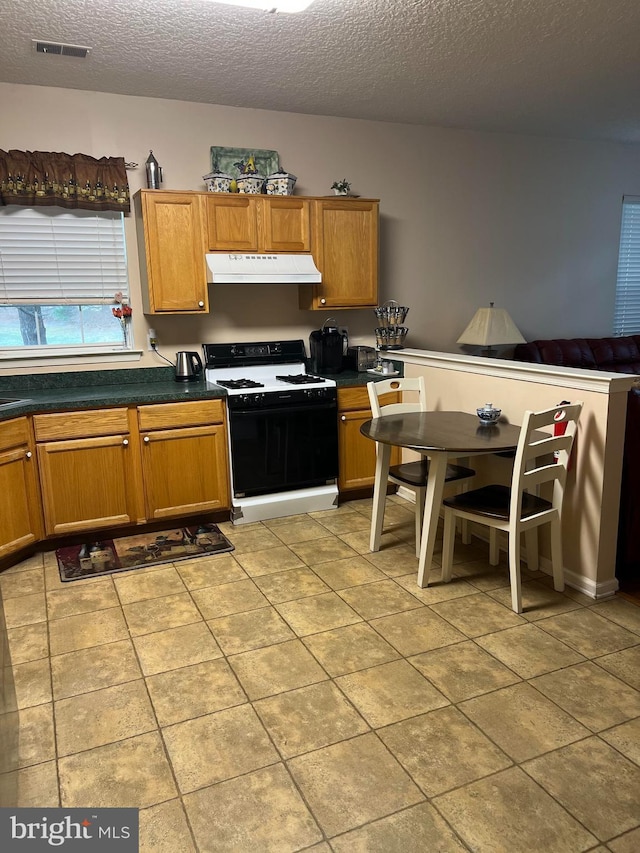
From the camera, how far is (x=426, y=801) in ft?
5.86

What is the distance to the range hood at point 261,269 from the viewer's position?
12.9 ft

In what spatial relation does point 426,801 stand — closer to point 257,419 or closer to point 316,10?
point 257,419

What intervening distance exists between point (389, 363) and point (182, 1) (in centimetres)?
251

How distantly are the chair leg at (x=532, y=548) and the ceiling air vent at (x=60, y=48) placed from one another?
3.37 m

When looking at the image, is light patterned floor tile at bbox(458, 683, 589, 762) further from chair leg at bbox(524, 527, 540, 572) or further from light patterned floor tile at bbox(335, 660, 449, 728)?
chair leg at bbox(524, 527, 540, 572)

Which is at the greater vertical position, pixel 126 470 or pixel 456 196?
pixel 456 196

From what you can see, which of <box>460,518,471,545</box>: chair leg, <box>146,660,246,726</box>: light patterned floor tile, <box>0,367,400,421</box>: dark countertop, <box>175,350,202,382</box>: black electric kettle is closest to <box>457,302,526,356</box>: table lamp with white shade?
<box>0,367,400,421</box>: dark countertop

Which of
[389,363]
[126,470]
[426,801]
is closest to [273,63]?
[389,363]

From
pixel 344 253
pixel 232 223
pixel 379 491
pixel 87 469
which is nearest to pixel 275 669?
pixel 379 491

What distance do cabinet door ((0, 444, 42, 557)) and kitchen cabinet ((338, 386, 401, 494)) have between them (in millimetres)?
1907

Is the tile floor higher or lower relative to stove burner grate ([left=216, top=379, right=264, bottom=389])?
lower

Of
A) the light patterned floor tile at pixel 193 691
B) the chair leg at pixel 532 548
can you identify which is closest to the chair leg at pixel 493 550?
the chair leg at pixel 532 548

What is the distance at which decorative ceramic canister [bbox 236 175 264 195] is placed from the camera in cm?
407

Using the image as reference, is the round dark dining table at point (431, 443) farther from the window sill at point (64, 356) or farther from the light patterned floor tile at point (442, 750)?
the window sill at point (64, 356)
